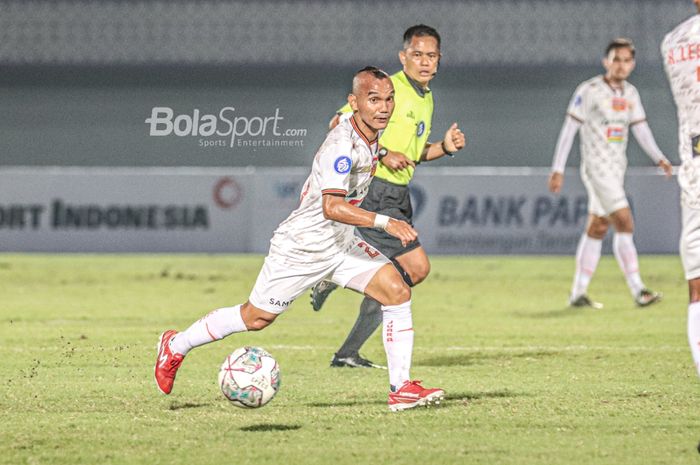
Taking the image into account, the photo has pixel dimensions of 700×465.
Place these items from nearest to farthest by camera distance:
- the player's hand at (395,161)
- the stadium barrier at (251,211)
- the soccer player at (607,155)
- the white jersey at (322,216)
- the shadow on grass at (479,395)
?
1. the white jersey at (322,216)
2. the shadow on grass at (479,395)
3. the player's hand at (395,161)
4. the soccer player at (607,155)
5. the stadium barrier at (251,211)

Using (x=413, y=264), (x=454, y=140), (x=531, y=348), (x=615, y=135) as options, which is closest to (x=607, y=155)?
(x=615, y=135)

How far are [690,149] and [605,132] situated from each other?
5747mm

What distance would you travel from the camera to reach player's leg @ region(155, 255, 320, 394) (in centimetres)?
599

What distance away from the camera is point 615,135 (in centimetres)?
1134

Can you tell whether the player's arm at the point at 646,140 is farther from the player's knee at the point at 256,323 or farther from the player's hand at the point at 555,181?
the player's knee at the point at 256,323

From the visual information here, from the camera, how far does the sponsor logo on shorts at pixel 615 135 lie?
37.1 feet

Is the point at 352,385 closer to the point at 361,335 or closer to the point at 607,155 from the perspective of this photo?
the point at 361,335

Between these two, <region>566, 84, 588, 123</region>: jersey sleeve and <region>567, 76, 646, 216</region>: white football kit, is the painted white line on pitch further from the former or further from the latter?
<region>566, 84, 588, 123</region>: jersey sleeve

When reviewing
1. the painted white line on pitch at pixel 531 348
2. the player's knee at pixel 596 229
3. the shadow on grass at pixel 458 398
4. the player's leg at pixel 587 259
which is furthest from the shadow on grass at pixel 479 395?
the player's knee at pixel 596 229

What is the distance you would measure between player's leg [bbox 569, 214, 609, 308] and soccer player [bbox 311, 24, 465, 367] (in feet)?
13.2

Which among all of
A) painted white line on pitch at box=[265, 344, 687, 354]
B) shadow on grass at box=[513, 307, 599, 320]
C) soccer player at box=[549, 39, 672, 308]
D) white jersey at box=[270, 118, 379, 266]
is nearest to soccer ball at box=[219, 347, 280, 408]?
white jersey at box=[270, 118, 379, 266]

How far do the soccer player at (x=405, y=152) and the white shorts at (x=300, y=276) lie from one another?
1.16 meters

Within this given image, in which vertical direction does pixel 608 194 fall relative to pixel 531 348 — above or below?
above

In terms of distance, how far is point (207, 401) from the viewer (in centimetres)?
623
